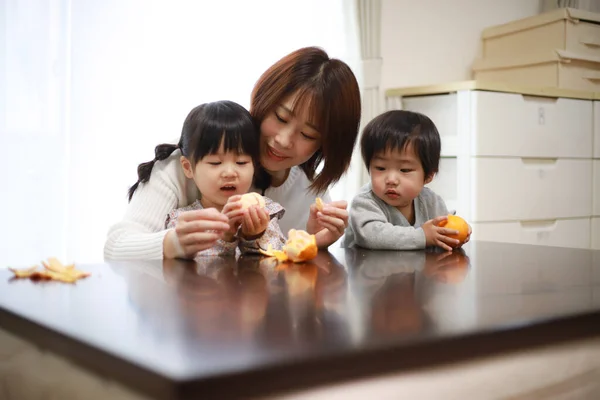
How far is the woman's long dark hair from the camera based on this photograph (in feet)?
4.55

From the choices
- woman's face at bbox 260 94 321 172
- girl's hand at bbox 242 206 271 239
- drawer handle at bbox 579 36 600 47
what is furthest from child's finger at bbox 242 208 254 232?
drawer handle at bbox 579 36 600 47

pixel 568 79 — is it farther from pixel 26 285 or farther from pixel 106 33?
pixel 26 285

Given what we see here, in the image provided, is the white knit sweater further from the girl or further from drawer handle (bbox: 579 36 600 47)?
drawer handle (bbox: 579 36 600 47)

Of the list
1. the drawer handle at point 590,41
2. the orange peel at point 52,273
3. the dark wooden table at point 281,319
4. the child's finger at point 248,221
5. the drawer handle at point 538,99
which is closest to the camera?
the dark wooden table at point 281,319

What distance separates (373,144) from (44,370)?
1.11 m

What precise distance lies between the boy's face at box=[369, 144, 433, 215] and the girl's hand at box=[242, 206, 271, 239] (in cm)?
38

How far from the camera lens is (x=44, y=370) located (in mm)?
584

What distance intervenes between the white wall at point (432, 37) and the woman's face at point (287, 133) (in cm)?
199

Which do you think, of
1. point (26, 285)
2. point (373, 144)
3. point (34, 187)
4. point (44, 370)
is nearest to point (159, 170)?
point (373, 144)

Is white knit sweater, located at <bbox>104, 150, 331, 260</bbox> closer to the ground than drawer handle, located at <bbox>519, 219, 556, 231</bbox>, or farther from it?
farther from it

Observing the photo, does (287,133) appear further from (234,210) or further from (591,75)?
(591,75)

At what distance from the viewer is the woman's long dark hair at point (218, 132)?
1.39 metres

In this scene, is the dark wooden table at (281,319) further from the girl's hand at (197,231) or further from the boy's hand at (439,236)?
the boy's hand at (439,236)

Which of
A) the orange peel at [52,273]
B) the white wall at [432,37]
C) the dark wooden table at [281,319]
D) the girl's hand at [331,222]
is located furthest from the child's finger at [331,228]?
the white wall at [432,37]
